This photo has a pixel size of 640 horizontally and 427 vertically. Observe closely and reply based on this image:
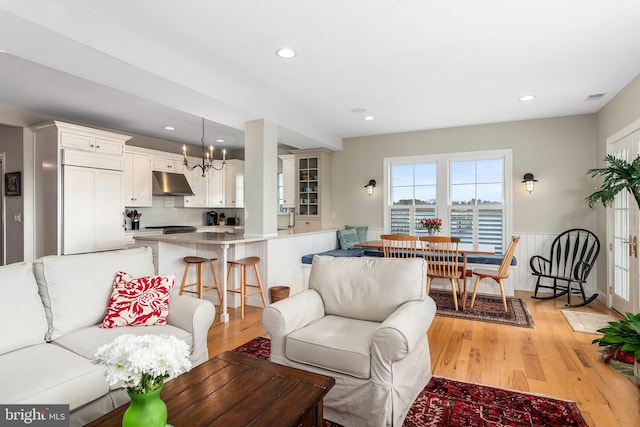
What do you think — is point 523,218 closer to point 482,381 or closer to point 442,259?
point 442,259

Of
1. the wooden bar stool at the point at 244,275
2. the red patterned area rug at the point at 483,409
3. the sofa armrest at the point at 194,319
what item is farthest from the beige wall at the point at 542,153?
the sofa armrest at the point at 194,319

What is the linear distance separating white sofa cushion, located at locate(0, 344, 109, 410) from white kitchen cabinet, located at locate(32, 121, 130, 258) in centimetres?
314

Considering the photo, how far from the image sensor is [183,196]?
6.78 meters

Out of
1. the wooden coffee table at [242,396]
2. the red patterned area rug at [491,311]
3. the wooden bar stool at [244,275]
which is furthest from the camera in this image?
the wooden bar stool at [244,275]

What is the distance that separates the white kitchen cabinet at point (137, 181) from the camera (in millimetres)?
5656

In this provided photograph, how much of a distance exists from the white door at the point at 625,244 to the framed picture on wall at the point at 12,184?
7405mm

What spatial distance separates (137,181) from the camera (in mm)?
5809

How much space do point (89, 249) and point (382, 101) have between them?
433 cm

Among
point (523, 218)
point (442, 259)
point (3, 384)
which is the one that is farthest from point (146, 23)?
point (523, 218)

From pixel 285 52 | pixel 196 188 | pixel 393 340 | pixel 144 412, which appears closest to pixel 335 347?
pixel 393 340

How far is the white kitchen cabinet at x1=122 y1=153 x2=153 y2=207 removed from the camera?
5.66 meters

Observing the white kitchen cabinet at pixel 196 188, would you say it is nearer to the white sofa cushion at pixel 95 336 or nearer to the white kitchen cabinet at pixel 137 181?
the white kitchen cabinet at pixel 137 181

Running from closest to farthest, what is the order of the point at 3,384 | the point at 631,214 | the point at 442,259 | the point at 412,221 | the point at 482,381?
the point at 3,384 → the point at 482,381 → the point at 631,214 → the point at 442,259 → the point at 412,221

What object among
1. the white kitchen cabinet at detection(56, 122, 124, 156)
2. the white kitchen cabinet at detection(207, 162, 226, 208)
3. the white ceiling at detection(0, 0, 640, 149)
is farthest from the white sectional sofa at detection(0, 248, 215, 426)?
the white kitchen cabinet at detection(207, 162, 226, 208)
